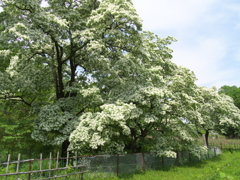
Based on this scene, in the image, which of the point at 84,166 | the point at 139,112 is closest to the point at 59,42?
the point at 139,112

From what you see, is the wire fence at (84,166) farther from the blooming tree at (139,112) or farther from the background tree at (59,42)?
the background tree at (59,42)

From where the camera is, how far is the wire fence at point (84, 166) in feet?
36.2

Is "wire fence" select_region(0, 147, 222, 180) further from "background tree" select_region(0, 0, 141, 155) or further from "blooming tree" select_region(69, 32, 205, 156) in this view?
"background tree" select_region(0, 0, 141, 155)

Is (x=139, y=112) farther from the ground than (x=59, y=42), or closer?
closer

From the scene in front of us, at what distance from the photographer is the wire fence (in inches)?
434

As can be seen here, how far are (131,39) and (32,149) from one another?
542 inches

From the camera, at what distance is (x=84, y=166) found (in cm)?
1216

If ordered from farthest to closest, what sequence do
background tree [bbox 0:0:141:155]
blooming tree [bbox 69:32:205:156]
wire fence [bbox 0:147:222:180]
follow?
background tree [bbox 0:0:141:155], blooming tree [bbox 69:32:205:156], wire fence [bbox 0:147:222:180]

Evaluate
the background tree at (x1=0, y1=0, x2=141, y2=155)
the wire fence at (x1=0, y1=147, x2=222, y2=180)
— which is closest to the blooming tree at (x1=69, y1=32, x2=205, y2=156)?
the wire fence at (x1=0, y1=147, x2=222, y2=180)

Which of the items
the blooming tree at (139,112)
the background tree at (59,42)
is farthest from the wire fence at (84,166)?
the background tree at (59,42)

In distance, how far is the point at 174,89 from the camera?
18.6 meters

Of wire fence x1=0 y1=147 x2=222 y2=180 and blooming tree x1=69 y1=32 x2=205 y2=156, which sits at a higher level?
blooming tree x1=69 y1=32 x2=205 y2=156

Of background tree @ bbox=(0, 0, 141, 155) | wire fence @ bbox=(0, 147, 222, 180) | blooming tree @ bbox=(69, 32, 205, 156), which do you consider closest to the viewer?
wire fence @ bbox=(0, 147, 222, 180)

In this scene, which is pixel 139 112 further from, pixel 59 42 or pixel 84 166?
pixel 59 42
